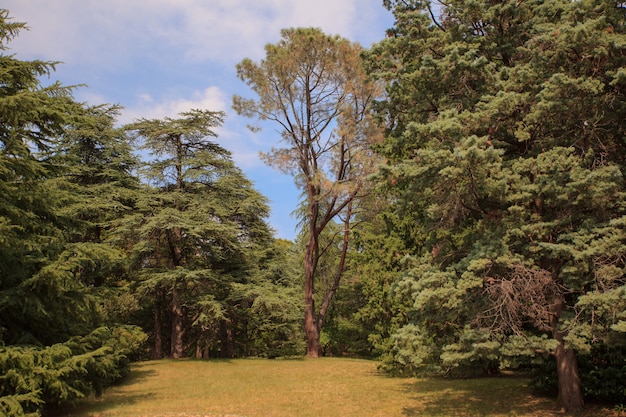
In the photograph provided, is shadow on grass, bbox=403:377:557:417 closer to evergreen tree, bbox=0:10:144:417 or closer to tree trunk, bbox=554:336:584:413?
tree trunk, bbox=554:336:584:413

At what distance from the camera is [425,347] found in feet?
30.7

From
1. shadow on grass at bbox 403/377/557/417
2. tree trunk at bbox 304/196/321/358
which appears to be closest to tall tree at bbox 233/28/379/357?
tree trunk at bbox 304/196/321/358

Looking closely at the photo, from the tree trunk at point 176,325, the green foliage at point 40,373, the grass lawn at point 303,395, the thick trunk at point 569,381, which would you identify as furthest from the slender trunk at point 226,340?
the thick trunk at point 569,381

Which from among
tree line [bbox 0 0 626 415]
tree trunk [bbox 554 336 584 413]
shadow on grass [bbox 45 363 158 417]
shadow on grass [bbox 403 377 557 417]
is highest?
tree line [bbox 0 0 626 415]

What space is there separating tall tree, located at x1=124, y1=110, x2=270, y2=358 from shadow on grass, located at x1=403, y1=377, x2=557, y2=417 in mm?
10451

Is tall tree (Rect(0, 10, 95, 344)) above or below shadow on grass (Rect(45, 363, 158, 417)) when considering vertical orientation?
above

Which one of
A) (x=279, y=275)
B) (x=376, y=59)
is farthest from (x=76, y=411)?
(x=279, y=275)

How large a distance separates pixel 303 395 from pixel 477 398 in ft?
16.2

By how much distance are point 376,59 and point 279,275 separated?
1506cm

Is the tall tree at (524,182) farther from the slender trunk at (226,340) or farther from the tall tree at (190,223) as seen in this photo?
the slender trunk at (226,340)

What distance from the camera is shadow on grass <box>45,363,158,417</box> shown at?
1110 centimetres

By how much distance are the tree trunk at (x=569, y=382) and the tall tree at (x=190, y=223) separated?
14.3 meters

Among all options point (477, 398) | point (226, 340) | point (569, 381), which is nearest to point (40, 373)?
point (477, 398)

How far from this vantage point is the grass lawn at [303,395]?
35.2ft
